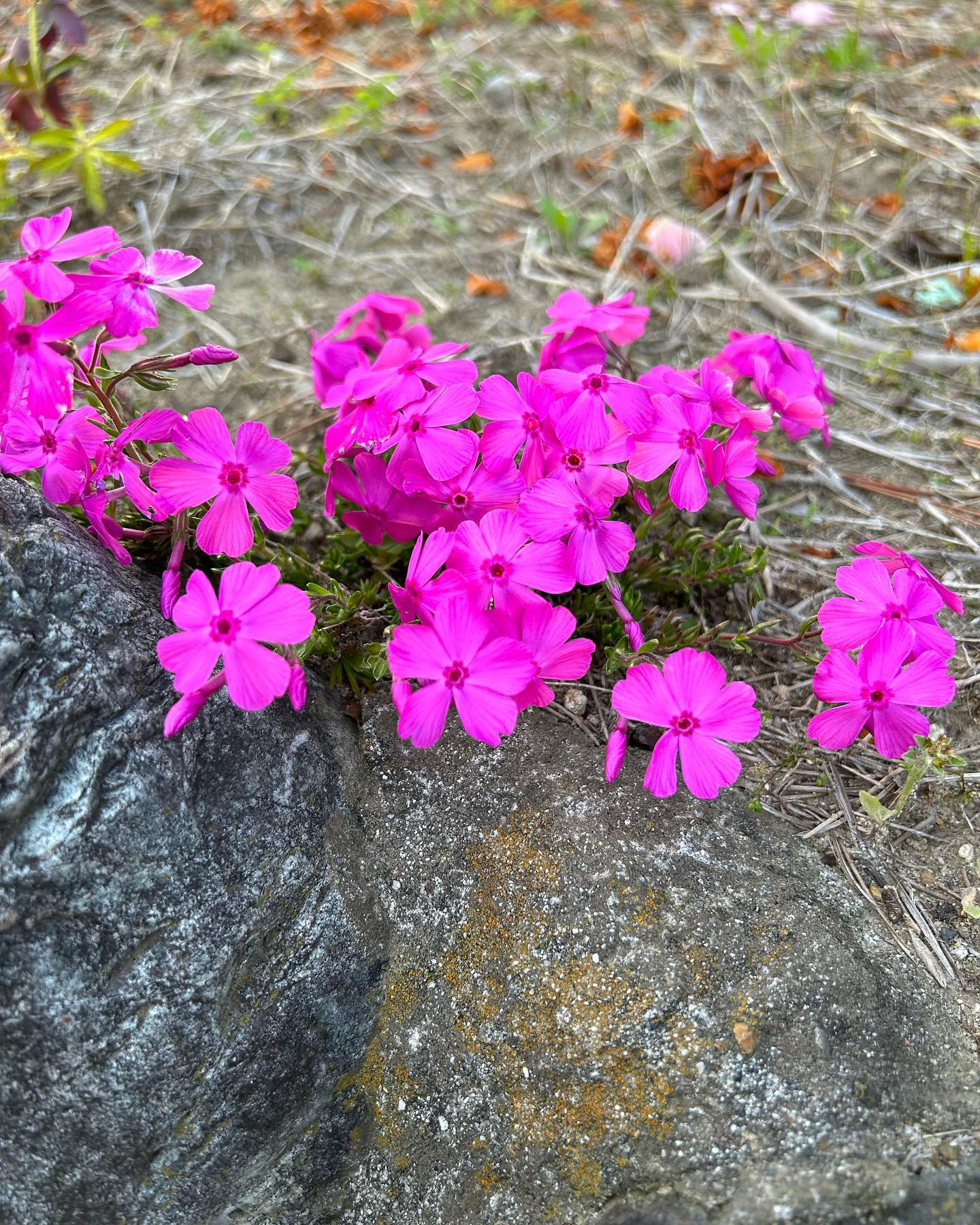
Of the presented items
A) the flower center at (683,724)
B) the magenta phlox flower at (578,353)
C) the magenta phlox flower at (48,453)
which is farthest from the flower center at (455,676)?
the magenta phlox flower at (578,353)

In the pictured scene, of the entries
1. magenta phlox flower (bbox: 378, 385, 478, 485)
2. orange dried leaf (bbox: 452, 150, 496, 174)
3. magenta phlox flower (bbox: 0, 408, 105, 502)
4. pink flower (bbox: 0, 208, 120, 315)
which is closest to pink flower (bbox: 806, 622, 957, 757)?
magenta phlox flower (bbox: 378, 385, 478, 485)

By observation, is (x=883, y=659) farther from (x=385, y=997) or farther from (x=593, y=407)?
(x=385, y=997)

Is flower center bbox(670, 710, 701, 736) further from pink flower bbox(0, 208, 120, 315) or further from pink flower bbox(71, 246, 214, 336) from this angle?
pink flower bbox(0, 208, 120, 315)

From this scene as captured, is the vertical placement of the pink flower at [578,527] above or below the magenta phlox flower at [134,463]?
below

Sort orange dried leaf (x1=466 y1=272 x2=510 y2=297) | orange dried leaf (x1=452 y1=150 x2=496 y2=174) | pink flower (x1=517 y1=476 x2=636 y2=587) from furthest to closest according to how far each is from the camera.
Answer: orange dried leaf (x1=452 y1=150 x2=496 y2=174) < orange dried leaf (x1=466 y1=272 x2=510 y2=297) < pink flower (x1=517 y1=476 x2=636 y2=587)

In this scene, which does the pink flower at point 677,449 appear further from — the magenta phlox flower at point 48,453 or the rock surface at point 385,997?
the magenta phlox flower at point 48,453

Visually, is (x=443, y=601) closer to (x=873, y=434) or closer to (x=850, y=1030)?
(x=850, y=1030)
